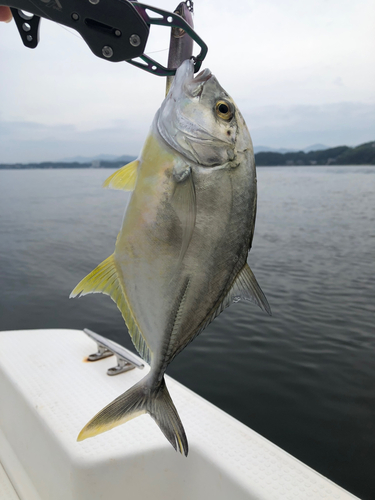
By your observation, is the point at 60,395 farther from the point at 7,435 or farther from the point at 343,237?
the point at 343,237

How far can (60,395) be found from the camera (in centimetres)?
316

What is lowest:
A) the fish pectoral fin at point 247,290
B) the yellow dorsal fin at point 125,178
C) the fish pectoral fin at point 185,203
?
the fish pectoral fin at point 247,290

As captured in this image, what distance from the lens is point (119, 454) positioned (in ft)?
8.33

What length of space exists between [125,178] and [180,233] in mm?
323

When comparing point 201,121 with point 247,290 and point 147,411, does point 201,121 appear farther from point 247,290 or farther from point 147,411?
point 147,411

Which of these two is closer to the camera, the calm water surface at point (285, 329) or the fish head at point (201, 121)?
the fish head at point (201, 121)

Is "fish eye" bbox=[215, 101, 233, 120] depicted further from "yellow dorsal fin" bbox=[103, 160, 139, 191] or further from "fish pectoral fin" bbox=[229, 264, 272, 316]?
"fish pectoral fin" bbox=[229, 264, 272, 316]

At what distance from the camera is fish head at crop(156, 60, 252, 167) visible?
4.31ft

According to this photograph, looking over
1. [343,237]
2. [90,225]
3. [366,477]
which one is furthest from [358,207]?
[366,477]

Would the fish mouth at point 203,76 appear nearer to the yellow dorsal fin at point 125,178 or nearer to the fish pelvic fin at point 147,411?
the yellow dorsal fin at point 125,178

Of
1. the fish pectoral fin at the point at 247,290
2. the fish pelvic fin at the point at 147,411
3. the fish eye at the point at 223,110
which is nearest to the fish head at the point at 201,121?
the fish eye at the point at 223,110

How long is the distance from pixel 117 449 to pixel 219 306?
174cm

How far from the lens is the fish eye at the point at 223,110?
4.54 feet

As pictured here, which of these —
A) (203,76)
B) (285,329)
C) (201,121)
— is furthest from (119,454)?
(285,329)
